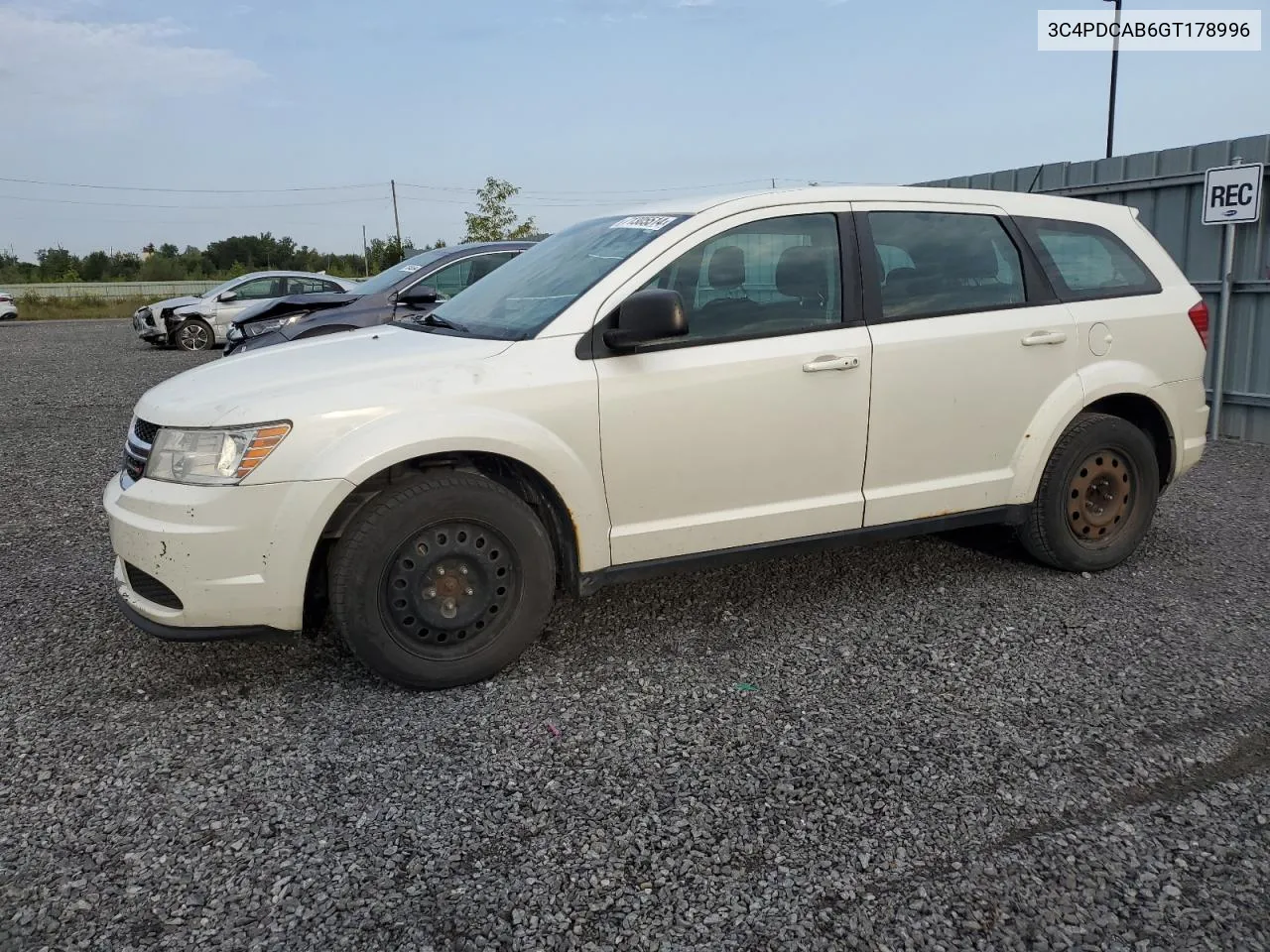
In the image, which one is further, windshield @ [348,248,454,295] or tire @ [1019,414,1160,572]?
windshield @ [348,248,454,295]

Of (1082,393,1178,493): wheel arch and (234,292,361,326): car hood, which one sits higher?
(234,292,361,326): car hood

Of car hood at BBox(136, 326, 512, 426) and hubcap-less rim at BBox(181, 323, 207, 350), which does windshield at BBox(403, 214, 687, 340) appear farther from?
hubcap-less rim at BBox(181, 323, 207, 350)

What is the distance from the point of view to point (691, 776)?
3.15m

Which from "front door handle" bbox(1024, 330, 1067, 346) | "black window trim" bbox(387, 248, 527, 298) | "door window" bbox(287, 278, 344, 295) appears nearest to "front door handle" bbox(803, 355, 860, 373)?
"front door handle" bbox(1024, 330, 1067, 346)

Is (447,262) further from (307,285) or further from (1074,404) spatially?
(307,285)

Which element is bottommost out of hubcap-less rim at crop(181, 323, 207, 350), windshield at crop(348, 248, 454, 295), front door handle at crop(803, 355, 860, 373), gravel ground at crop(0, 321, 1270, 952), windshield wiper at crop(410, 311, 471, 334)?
gravel ground at crop(0, 321, 1270, 952)

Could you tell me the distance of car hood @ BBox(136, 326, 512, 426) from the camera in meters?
3.51

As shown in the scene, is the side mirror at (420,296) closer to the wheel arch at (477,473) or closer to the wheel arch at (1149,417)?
the wheel arch at (477,473)

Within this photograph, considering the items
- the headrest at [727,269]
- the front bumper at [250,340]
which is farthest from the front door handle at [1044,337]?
the front bumper at [250,340]

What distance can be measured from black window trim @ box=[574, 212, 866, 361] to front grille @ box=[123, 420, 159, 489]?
5.13 ft

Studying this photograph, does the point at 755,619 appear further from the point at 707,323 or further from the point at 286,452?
the point at 286,452

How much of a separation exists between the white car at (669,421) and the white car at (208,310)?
52.6 feet

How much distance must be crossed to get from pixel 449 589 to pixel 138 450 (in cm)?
125

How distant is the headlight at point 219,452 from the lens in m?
3.45
